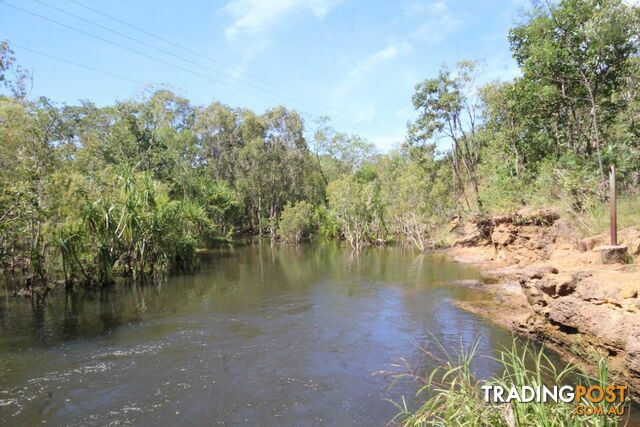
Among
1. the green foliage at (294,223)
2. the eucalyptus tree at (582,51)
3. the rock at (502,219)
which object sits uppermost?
the eucalyptus tree at (582,51)

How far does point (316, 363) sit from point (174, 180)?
27.5 metres

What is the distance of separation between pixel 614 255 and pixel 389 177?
30.9 metres

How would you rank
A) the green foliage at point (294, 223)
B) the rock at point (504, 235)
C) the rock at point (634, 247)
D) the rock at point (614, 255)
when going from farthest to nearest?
the green foliage at point (294, 223) → the rock at point (504, 235) → the rock at point (614, 255) → the rock at point (634, 247)

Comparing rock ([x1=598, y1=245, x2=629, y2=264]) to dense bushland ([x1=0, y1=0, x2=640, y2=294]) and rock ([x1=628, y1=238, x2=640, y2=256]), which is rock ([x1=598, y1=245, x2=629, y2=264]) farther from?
dense bushland ([x1=0, y1=0, x2=640, y2=294])

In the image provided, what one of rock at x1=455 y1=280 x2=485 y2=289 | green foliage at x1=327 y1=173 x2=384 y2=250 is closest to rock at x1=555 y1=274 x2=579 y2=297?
rock at x1=455 y1=280 x2=485 y2=289

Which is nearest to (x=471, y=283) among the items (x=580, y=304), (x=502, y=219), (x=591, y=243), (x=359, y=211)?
(x=591, y=243)

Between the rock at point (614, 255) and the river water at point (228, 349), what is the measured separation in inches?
116

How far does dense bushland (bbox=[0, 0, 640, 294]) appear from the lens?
1548 cm

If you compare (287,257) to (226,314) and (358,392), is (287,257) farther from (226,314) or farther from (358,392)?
(358,392)

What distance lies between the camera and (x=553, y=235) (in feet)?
57.7

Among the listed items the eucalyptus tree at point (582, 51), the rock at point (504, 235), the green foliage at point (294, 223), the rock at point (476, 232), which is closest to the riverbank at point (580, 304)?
the rock at point (504, 235)

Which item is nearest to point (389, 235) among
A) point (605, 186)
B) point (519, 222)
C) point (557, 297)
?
point (519, 222)

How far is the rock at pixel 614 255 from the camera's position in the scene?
9.91 metres

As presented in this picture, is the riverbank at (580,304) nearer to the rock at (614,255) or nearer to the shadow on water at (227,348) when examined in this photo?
the rock at (614,255)
